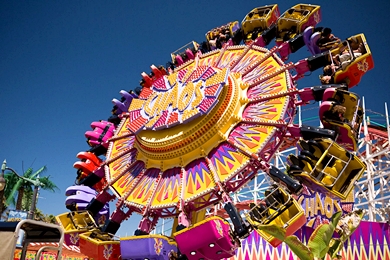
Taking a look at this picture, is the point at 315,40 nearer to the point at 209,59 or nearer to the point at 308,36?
the point at 308,36

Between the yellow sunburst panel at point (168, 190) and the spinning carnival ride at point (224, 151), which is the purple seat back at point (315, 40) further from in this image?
the yellow sunburst panel at point (168, 190)

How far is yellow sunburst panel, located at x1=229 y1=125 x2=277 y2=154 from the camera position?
30.6 ft

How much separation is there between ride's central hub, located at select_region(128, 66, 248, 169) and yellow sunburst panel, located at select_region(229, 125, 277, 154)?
0.28 m

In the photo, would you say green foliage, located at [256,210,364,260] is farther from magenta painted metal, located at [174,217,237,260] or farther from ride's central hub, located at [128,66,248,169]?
ride's central hub, located at [128,66,248,169]

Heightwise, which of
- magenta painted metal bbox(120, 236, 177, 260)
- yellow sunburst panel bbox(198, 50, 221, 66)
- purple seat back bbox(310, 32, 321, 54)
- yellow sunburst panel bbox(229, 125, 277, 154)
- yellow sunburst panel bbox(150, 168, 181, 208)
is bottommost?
magenta painted metal bbox(120, 236, 177, 260)

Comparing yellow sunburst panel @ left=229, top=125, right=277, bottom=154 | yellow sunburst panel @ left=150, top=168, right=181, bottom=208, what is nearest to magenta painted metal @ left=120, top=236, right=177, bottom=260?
yellow sunburst panel @ left=150, top=168, right=181, bottom=208

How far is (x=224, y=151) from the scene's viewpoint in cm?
971

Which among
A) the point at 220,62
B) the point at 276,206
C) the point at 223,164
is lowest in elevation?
the point at 276,206

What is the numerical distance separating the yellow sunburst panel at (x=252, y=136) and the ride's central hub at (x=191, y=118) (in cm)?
28

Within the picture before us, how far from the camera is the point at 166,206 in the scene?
31.6 feet

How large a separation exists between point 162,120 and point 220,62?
3491mm

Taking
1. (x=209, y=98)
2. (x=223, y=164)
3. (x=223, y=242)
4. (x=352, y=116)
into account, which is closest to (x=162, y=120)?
(x=209, y=98)

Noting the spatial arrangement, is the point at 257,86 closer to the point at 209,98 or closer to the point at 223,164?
the point at 209,98

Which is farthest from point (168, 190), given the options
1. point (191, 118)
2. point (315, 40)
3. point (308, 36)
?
point (308, 36)
